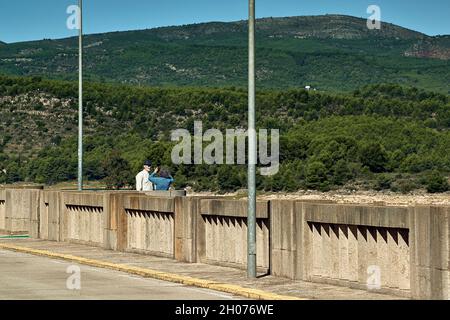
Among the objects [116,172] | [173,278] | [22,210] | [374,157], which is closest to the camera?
[173,278]

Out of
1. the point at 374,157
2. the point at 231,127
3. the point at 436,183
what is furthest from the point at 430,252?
the point at 231,127

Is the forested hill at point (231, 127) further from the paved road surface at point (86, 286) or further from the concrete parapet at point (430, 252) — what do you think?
the concrete parapet at point (430, 252)

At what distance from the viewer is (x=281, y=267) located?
2117 cm

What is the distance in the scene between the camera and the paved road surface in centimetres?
1855

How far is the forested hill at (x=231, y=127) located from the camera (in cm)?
8375

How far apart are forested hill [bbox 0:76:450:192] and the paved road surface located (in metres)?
53.2

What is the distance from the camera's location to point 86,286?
20266mm

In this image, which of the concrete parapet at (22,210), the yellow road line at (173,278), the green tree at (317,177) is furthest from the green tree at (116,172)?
the yellow road line at (173,278)

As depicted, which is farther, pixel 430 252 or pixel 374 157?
pixel 374 157

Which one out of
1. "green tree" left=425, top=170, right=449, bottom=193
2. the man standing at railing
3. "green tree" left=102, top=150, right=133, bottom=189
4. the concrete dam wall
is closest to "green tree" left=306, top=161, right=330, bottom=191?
"green tree" left=425, top=170, right=449, bottom=193

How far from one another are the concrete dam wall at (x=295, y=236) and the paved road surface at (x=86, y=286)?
6.41 feet

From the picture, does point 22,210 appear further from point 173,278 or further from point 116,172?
point 116,172

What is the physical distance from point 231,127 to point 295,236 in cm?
9109

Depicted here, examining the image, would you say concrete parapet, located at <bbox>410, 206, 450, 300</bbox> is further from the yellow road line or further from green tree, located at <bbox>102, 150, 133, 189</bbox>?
green tree, located at <bbox>102, 150, 133, 189</bbox>
